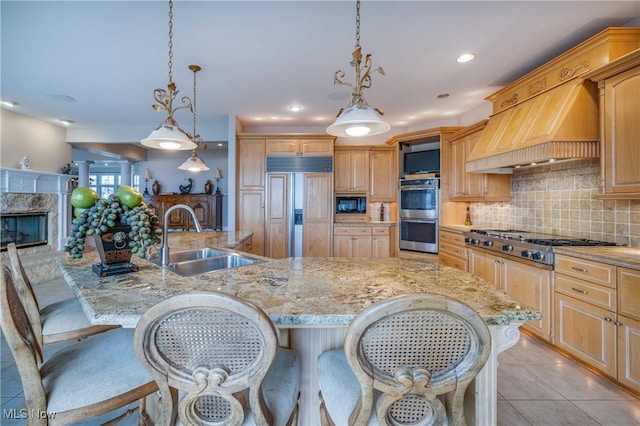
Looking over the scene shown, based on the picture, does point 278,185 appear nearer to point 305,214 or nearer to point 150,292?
point 305,214

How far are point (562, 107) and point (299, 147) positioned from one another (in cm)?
330

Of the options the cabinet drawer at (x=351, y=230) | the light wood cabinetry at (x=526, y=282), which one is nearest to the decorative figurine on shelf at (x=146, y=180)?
the cabinet drawer at (x=351, y=230)

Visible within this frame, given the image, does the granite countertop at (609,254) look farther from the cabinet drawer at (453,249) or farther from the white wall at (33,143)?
the white wall at (33,143)

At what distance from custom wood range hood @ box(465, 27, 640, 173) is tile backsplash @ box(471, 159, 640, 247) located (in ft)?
1.40

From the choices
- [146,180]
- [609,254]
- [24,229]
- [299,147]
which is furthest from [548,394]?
[146,180]

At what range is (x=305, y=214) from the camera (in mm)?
4562

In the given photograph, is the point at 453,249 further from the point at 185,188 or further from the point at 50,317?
the point at 185,188

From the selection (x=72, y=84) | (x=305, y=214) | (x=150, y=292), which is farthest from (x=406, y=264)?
(x=72, y=84)

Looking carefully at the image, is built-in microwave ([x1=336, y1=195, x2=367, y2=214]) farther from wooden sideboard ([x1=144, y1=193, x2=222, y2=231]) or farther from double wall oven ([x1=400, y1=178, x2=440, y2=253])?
wooden sideboard ([x1=144, y1=193, x2=222, y2=231])

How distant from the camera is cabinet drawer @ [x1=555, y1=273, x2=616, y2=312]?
1840 mm

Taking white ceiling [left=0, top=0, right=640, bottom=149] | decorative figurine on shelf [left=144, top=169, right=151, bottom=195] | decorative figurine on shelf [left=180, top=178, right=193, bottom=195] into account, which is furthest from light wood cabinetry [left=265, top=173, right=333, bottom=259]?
decorative figurine on shelf [left=144, top=169, right=151, bottom=195]

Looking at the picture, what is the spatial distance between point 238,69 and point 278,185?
1.95 m

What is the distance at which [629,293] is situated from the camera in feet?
5.69

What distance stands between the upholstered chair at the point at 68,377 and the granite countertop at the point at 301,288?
0.62ft
